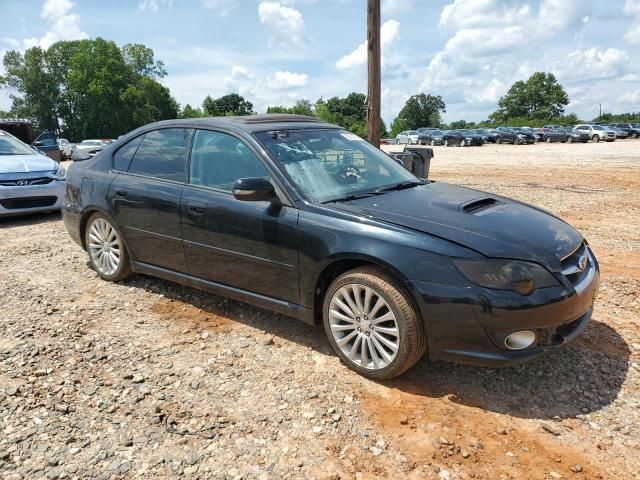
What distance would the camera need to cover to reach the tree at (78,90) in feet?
243

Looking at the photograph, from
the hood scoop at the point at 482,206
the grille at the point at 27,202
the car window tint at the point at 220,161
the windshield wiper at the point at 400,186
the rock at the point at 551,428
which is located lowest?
the rock at the point at 551,428

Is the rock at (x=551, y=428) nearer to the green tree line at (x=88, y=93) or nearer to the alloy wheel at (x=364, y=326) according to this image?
the alloy wheel at (x=364, y=326)

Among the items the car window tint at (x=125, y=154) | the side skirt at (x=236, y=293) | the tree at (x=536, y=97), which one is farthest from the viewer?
the tree at (x=536, y=97)

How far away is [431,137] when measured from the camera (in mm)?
45031

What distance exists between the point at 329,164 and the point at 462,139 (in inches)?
1570

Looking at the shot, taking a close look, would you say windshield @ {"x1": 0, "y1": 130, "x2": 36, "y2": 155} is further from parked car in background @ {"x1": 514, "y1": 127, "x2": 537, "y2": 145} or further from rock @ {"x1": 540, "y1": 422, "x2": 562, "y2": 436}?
parked car in background @ {"x1": 514, "y1": 127, "x2": 537, "y2": 145}

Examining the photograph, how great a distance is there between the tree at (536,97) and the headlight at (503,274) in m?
97.2

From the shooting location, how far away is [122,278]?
4965 mm

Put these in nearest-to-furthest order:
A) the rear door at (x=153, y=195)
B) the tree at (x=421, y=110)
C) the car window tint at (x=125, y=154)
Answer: the rear door at (x=153, y=195) → the car window tint at (x=125, y=154) → the tree at (x=421, y=110)

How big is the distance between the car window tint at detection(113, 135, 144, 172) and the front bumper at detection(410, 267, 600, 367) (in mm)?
3044

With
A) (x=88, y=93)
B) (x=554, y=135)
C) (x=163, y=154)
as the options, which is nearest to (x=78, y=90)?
(x=88, y=93)

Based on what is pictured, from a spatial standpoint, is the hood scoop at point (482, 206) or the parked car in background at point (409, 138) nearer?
the hood scoop at point (482, 206)

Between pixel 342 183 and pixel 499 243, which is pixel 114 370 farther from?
pixel 499 243

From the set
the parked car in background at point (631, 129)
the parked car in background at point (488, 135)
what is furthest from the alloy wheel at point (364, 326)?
the parked car in background at point (631, 129)
